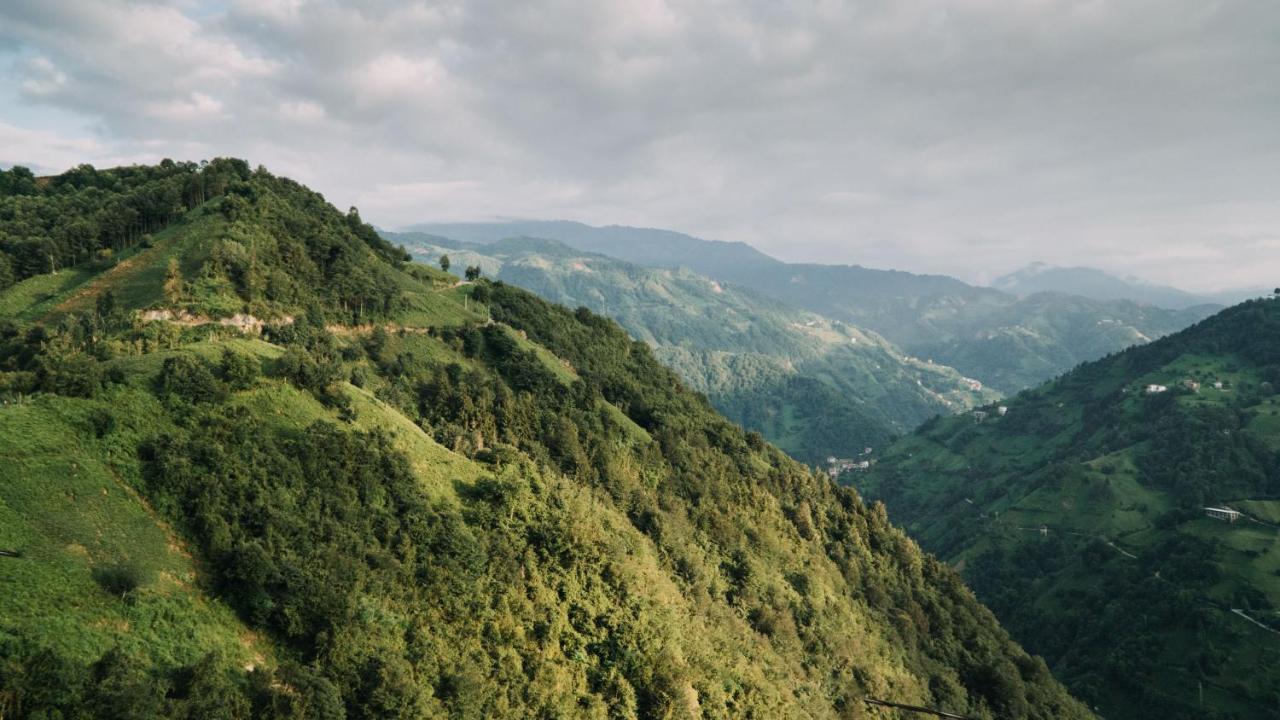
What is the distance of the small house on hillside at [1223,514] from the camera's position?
185m

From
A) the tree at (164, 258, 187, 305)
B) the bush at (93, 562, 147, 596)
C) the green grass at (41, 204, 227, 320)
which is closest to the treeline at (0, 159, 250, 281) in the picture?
the green grass at (41, 204, 227, 320)

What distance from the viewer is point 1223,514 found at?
186625 mm

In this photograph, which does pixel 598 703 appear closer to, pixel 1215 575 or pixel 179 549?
pixel 179 549

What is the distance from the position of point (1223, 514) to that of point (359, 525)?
9599 inches

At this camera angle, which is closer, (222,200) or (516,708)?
(516,708)

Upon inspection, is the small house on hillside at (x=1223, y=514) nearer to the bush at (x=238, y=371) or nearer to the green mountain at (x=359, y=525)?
the green mountain at (x=359, y=525)

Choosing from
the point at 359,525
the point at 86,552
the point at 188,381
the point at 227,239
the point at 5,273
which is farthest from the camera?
the point at 227,239

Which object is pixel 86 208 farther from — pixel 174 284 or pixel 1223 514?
pixel 1223 514

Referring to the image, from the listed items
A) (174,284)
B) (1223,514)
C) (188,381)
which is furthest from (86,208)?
(1223,514)

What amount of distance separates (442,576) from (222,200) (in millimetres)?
84285

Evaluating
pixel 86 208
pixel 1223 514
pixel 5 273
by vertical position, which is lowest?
pixel 1223 514

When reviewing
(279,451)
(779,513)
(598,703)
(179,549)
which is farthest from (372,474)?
(779,513)

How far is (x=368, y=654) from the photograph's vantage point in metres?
32.7

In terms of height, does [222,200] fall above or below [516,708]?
above
